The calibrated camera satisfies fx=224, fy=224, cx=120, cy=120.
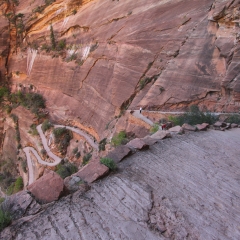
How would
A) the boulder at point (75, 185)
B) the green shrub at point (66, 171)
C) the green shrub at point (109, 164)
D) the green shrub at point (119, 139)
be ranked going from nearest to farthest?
1. the boulder at point (75, 185)
2. the green shrub at point (109, 164)
3. the green shrub at point (66, 171)
4. the green shrub at point (119, 139)

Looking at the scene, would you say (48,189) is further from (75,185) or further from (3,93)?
(3,93)

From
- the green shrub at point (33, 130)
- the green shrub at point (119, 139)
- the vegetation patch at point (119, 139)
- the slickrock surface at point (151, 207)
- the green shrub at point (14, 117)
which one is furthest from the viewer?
the green shrub at point (14, 117)

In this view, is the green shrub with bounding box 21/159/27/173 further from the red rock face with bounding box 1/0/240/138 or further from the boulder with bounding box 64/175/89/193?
the boulder with bounding box 64/175/89/193

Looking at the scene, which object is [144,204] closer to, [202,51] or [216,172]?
[216,172]

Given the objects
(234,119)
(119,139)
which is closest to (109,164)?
(119,139)

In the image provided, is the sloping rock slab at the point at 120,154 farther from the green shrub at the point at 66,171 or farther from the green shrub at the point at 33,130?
the green shrub at the point at 33,130

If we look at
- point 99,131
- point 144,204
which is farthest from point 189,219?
point 99,131

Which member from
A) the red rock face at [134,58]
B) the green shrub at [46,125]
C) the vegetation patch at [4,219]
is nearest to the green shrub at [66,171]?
the red rock face at [134,58]
